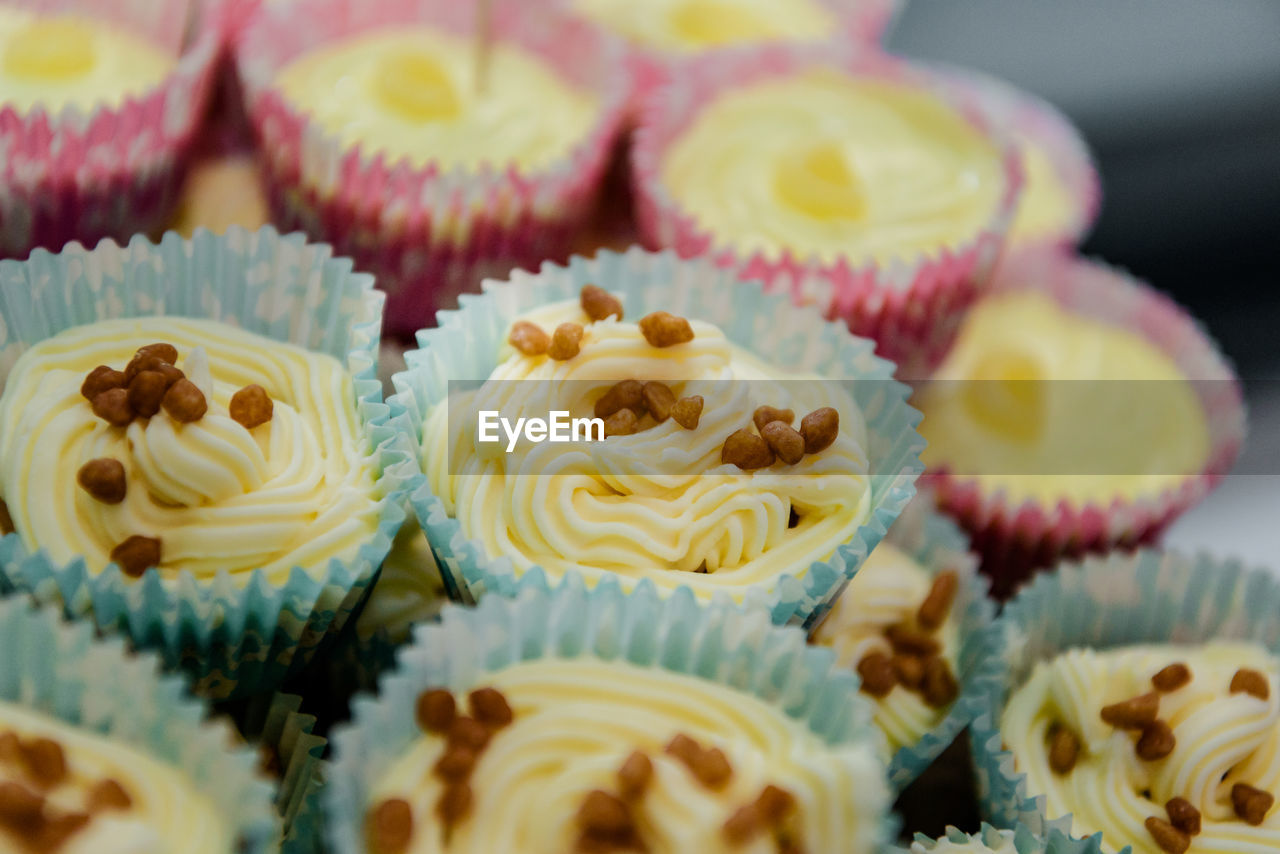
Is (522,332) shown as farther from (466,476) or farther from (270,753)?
(270,753)

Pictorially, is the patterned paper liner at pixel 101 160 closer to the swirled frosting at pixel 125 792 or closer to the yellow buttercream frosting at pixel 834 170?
the yellow buttercream frosting at pixel 834 170

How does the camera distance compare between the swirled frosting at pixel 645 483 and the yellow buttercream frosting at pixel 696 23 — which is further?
the yellow buttercream frosting at pixel 696 23

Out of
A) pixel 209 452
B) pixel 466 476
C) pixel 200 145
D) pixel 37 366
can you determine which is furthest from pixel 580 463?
pixel 200 145

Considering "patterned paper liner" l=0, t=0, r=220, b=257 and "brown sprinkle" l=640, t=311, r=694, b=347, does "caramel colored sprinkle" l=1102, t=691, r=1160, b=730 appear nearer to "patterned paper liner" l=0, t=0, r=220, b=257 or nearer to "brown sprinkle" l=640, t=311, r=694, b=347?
"brown sprinkle" l=640, t=311, r=694, b=347

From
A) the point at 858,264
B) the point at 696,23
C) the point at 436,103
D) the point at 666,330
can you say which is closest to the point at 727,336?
the point at 666,330

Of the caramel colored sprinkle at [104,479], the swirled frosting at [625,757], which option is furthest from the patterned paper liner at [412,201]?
the swirled frosting at [625,757]

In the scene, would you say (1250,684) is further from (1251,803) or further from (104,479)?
(104,479)

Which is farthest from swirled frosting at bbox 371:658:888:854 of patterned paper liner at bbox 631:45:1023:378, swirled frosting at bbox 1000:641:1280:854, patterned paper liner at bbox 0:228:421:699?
patterned paper liner at bbox 631:45:1023:378
